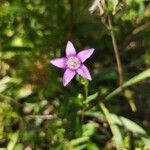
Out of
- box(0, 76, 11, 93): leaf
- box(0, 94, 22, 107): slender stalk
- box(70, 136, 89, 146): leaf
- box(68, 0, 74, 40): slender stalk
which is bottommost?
box(70, 136, 89, 146): leaf

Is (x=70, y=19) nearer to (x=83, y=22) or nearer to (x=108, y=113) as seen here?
(x=83, y=22)

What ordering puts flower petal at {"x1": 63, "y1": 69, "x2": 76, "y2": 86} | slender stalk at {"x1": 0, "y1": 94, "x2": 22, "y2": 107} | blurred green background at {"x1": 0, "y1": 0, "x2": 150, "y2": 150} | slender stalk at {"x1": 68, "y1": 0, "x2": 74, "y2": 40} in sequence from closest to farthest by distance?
flower petal at {"x1": 63, "y1": 69, "x2": 76, "y2": 86}
slender stalk at {"x1": 0, "y1": 94, "x2": 22, "y2": 107}
blurred green background at {"x1": 0, "y1": 0, "x2": 150, "y2": 150}
slender stalk at {"x1": 68, "y1": 0, "x2": 74, "y2": 40}

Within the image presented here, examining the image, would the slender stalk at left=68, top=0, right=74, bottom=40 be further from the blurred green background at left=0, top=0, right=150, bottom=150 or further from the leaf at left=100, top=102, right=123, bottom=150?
the leaf at left=100, top=102, right=123, bottom=150

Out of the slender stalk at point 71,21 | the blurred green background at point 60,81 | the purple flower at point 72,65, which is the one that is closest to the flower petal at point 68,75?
the purple flower at point 72,65

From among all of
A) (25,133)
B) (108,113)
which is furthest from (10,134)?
(108,113)

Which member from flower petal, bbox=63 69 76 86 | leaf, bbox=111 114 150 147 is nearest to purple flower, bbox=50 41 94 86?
flower petal, bbox=63 69 76 86

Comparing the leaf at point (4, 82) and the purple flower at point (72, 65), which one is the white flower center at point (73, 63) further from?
the leaf at point (4, 82)

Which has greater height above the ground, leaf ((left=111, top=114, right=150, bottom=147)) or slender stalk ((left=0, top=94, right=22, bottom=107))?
slender stalk ((left=0, top=94, right=22, bottom=107))

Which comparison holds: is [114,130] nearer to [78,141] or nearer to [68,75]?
[78,141]
